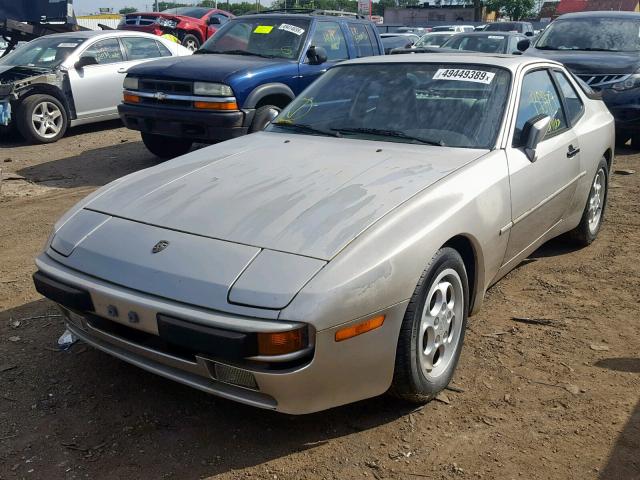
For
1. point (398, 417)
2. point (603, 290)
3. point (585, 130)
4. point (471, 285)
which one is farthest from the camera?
point (585, 130)

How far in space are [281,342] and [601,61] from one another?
7865 millimetres

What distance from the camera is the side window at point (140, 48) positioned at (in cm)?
1029

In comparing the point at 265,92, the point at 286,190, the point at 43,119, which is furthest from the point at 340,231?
the point at 43,119

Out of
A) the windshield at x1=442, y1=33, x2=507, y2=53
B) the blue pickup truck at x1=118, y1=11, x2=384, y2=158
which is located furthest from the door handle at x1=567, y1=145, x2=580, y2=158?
the windshield at x1=442, y1=33, x2=507, y2=53

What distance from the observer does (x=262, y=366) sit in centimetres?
247

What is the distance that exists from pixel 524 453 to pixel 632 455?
17.4 inches

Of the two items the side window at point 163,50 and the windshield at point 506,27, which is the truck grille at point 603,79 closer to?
the side window at point 163,50

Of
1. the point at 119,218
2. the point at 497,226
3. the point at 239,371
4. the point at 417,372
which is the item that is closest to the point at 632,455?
the point at 417,372

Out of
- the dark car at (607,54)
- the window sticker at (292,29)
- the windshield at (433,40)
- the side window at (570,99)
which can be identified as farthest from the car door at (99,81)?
the windshield at (433,40)

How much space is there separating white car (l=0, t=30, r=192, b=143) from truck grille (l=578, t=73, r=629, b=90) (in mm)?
6542

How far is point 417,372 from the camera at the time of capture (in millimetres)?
2809

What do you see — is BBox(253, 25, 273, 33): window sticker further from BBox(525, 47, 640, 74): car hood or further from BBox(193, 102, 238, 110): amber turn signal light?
BBox(525, 47, 640, 74): car hood

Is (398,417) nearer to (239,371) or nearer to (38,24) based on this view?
(239,371)

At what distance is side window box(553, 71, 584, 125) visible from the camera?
15.0 ft
